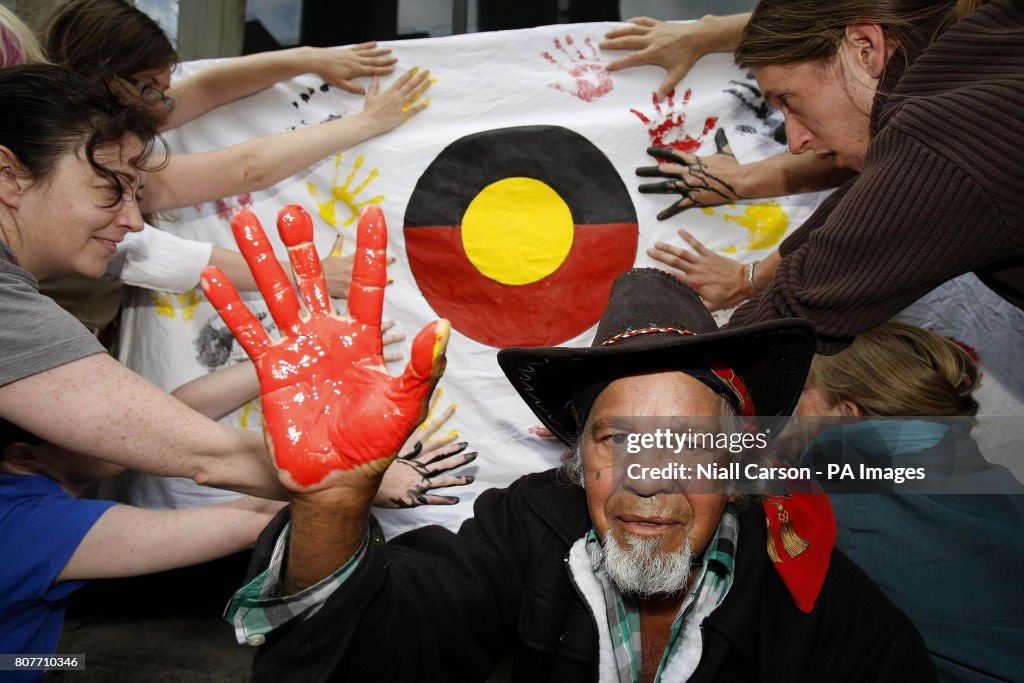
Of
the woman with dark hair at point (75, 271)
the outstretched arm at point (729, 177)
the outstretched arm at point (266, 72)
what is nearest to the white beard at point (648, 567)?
the woman with dark hair at point (75, 271)

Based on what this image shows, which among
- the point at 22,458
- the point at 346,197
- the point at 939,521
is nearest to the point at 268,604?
the point at 22,458

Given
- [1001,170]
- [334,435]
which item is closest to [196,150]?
[334,435]

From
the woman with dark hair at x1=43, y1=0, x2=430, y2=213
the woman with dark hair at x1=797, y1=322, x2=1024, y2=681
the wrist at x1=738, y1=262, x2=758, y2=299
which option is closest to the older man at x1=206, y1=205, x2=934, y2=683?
the woman with dark hair at x1=797, y1=322, x2=1024, y2=681

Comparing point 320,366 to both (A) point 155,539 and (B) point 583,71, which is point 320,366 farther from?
(B) point 583,71

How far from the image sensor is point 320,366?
1146 millimetres

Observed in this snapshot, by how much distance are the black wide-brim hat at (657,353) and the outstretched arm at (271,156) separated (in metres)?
1.10

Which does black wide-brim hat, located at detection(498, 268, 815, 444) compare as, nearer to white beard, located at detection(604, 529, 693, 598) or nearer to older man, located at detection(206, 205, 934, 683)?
older man, located at detection(206, 205, 934, 683)

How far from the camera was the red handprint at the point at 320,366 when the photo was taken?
3.58ft

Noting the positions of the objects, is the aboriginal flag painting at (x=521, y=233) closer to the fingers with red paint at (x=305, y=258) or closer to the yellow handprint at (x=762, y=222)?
the yellow handprint at (x=762, y=222)

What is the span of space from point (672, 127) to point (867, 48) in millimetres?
716

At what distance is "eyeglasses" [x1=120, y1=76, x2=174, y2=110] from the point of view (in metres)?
2.22

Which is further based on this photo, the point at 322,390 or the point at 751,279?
the point at 751,279

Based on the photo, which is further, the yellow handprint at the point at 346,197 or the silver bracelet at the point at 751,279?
the yellow handprint at the point at 346,197

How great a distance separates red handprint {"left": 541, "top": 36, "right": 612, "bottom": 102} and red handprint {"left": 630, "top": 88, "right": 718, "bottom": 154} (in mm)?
167
